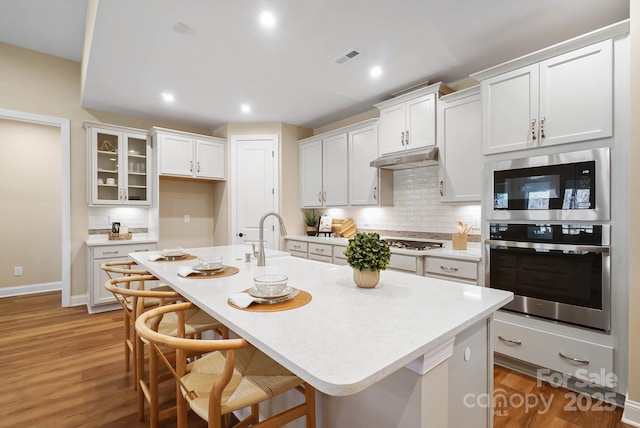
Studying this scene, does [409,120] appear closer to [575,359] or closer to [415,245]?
[415,245]

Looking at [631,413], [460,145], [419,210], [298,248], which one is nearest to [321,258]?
[298,248]

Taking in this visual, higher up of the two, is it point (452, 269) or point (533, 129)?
point (533, 129)

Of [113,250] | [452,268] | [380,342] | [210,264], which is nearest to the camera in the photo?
[380,342]

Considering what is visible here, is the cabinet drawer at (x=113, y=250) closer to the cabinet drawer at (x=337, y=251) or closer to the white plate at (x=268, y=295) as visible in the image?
the cabinet drawer at (x=337, y=251)

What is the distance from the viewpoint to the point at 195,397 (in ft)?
3.72

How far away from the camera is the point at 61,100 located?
4.09 m

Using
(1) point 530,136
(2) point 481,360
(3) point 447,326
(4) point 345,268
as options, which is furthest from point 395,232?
(3) point 447,326

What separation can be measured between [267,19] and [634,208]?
2710 mm

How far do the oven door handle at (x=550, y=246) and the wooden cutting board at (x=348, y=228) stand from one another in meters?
2.11

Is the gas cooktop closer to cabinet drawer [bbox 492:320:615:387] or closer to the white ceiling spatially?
cabinet drawer [bbox 492:320:615:387]

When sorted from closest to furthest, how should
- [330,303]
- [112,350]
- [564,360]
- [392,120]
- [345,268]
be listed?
[330,303]
[345,268]
[564,360]
[112,350]
[392,120]

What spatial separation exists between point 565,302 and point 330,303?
6.47 ft

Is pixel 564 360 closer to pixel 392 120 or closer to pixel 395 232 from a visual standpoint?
pixel 395 232

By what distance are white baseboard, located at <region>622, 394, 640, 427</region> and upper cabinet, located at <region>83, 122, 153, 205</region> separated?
530 centimetres
